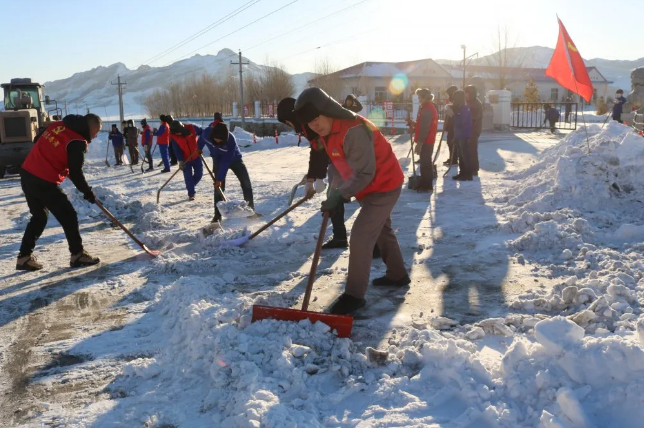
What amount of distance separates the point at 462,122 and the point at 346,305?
6.37 metres

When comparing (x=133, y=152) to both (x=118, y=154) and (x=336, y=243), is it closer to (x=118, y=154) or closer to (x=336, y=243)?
(x=118, y=154)

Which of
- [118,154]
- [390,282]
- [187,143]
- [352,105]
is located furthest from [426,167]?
[118,154]

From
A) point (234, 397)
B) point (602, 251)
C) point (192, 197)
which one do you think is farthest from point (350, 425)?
point (192, 197)

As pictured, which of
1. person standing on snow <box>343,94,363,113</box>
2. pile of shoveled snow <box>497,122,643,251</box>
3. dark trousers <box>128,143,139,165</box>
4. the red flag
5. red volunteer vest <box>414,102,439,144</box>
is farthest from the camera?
dark trousers <box>128,143,139,165</box>

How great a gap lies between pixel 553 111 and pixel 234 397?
20875mm

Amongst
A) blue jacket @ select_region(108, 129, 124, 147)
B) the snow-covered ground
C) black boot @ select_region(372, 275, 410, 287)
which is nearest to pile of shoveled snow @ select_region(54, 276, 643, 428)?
the snow-covered ground

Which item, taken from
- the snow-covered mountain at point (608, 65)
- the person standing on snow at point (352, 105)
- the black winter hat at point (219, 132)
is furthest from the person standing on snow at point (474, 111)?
the snow-covered mountain at point (608, 65)

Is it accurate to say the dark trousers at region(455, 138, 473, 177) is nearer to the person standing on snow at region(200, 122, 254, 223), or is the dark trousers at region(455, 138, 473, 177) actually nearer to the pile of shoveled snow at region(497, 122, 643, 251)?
the pile of shoveled snow at region(497, 122, 643, 251)

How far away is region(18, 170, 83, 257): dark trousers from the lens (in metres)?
5.57

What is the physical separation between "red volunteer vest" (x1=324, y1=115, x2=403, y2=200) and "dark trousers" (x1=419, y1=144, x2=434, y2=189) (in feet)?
16.5

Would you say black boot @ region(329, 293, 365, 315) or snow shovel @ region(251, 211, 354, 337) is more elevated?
snow shovel @ region(251, 211, 354, 337)

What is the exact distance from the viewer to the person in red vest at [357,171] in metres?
3.75

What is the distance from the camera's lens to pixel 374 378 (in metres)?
3.12

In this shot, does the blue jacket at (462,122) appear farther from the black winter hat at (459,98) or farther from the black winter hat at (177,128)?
the black winter hat at (177,128)
